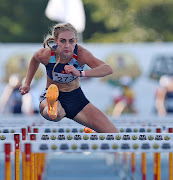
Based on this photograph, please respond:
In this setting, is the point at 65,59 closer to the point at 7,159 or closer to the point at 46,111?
the point at 46,111

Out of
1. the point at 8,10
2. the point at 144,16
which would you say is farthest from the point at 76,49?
the point at 8,10

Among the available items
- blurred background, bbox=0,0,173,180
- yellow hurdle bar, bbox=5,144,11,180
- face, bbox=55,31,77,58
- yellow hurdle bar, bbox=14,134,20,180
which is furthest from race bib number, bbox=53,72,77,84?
blurred background, bbox=0,0,173,180

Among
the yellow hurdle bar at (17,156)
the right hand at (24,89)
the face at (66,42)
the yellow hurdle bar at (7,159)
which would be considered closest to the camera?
the yellow hurdle bar at (7,159)

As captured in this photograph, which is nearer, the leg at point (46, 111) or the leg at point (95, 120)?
the leg at point (46, 111)

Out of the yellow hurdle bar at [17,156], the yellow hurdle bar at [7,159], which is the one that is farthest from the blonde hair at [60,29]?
the yellow hurdle bar at [7,159]

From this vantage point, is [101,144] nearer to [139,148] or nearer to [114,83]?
[139,148]

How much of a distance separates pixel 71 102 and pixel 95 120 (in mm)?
340

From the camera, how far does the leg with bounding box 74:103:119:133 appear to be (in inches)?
258

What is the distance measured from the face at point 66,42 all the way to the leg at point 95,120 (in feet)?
2.23

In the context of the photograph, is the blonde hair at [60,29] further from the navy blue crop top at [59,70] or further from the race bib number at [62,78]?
the race bib number at [62,78]

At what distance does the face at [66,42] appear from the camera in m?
6.31

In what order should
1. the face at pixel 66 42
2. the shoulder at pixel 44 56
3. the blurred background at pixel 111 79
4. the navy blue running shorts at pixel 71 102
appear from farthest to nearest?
the blurred background at pixel 111 79 < the navy blue running shorts at pixel 71 102 < the shoulder at pixel 44 56 < the face at pixel 66 42

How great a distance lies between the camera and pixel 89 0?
36375 millimetres

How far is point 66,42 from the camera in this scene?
249 inches
